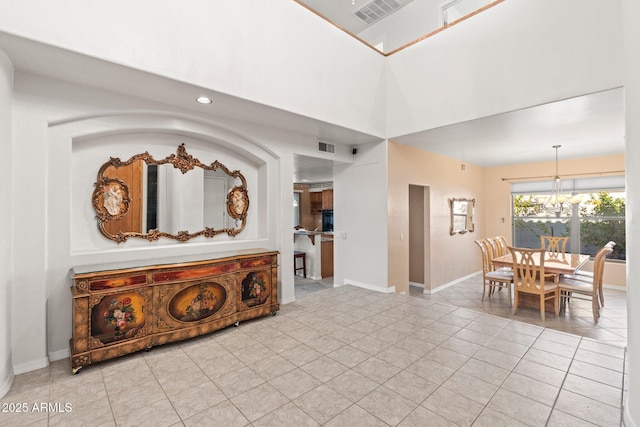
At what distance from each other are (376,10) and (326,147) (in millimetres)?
3708

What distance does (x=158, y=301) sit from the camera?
8.81 ft

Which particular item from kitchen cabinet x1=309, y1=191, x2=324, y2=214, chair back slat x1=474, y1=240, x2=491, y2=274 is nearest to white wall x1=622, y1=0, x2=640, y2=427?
chair back slat x1=474, y1=240, x2=491, y2=274

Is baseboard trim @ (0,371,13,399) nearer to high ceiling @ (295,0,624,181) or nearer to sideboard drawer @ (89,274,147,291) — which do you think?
sideboard drawer @ (89,274,147,291)

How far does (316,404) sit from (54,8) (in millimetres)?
3398

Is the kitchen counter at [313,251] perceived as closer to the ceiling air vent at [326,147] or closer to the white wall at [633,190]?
the ceiling air vent at [326,147]

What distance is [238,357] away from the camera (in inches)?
102

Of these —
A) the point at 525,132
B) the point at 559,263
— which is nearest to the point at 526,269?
the point at 559,263

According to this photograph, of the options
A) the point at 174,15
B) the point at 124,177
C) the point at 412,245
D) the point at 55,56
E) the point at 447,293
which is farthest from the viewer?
the point at 412,245

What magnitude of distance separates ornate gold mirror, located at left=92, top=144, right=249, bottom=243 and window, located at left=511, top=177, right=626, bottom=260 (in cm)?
580

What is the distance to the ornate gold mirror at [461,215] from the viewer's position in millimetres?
6531

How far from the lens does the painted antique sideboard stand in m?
2.35

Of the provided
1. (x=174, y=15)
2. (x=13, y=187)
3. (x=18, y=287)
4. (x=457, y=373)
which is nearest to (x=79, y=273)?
(x=18, y=287)

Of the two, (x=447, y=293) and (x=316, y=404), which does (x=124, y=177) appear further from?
(x=447, y=293)

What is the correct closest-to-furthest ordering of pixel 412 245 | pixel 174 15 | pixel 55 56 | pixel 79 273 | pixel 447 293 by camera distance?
1. pixel 55 56
2. pixel 79 273
3. pixel 174 15
4. pixel 447 293
5. pixel 412 245
